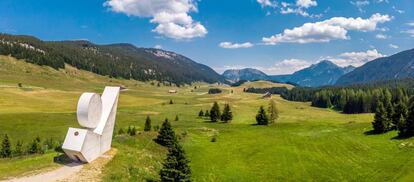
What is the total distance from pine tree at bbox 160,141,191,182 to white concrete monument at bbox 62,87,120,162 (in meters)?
8.88

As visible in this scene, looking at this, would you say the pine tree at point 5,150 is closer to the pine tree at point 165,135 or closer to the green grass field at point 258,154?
the green grass field at point 258,154

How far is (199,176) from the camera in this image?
48.1 m

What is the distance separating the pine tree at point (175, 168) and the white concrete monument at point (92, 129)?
888cm

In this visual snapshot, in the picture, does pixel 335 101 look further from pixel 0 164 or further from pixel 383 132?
pixel 0 164

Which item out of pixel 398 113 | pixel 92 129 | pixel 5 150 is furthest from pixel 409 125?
pixel 5 150

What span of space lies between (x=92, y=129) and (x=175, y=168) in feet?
39.2

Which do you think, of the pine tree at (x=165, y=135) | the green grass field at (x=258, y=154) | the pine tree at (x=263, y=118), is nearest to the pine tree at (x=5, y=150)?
the green grass field at (x=258, y=154)

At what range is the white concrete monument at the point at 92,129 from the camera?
131 feet

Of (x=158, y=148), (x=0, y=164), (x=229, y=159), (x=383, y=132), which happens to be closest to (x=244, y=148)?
(x=229, y=159)

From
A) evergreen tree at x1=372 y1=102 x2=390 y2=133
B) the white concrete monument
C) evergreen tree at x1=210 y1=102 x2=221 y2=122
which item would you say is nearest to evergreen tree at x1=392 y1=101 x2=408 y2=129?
evergreen tree at x1=372 y1=102 x2=390 y2=133

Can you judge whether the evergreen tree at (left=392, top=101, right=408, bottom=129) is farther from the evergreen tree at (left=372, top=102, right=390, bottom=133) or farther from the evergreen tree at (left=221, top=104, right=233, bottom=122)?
the evergreen tree at (left=221, top=104, right=233, bottom=122)

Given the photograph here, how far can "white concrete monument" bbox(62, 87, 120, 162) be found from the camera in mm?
39906

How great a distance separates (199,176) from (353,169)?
21029 mm

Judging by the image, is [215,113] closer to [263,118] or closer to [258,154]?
[263,118]
